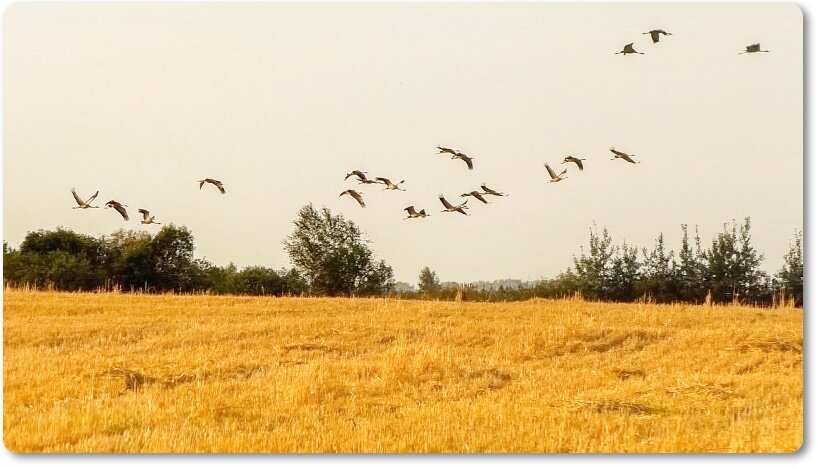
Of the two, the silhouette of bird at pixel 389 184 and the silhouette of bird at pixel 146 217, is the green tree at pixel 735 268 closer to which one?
the silhouette of bird at pixel 389 184

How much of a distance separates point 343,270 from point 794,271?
43.4ft

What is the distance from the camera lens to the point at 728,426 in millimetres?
9242

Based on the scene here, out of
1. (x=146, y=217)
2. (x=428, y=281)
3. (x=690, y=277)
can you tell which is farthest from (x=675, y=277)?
(x=146, y=217)

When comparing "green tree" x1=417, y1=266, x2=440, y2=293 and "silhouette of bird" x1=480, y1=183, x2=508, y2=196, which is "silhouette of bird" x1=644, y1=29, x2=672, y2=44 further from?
"green tree" x1=417, y1=266, x2=440, y2=293

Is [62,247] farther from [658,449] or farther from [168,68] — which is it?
[658,449]

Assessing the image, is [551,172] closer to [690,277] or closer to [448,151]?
[448,151]

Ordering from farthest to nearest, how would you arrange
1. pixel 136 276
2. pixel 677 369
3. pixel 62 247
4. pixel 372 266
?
pixel 372 266, pixel 136 276, pixel 62 247, pixel 677 369

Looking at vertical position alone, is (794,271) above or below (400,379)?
above

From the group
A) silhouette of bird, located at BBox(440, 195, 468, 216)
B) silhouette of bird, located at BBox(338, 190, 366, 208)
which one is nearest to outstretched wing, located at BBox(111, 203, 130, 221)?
silhouette of bird, located at BBox(338, 190, 366, 208)

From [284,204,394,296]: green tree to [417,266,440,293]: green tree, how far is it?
9.01 feet

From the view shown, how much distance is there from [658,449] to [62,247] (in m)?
11.3

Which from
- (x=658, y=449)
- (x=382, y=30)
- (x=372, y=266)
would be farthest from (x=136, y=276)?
(x=658, y=449)

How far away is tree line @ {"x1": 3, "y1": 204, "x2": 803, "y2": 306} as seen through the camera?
13.6 metres

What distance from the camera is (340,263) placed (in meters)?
23.1
